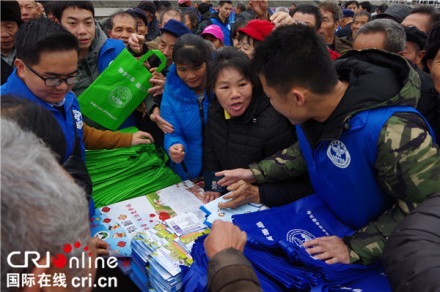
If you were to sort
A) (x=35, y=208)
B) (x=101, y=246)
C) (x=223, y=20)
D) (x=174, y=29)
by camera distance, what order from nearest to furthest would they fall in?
(x=35, y=208)
(x=101, y=246)
(x=174, y=29)
(x=223, y=20)

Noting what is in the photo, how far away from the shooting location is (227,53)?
2.03 metres

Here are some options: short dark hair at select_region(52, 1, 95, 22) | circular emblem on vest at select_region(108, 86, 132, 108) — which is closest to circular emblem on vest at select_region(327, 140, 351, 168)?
circular emblem on vest at select_region(108, 86, 132, 108)

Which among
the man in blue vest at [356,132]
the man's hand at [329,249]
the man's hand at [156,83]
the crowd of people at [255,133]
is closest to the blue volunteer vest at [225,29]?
the crowd of people at [255,133]

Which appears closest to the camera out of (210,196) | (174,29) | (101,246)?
(101,246)

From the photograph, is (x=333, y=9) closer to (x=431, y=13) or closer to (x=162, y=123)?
(x=431, y=13)

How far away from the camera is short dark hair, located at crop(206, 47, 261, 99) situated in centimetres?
197

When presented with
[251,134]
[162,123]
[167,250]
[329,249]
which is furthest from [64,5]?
[329,249]

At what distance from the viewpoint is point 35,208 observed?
67cm

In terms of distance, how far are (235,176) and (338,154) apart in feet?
2.03

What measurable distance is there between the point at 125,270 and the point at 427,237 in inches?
50.1

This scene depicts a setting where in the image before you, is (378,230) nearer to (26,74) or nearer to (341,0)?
(26,74)

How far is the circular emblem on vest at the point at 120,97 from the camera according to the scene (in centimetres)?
228

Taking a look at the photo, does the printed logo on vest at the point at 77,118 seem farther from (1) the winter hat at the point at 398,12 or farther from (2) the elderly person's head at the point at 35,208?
(1) the winter hat at the point at 398,12

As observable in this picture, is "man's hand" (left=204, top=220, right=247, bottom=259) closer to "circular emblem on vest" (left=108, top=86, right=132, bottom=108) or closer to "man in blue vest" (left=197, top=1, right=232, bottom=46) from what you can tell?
"circular emblem on vest" (left=108, top=86, right=132, bottom=108)
